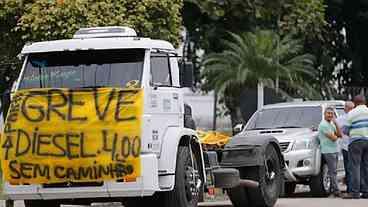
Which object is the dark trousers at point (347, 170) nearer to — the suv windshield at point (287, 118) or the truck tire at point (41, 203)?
the suv windshield at point (287, 118)

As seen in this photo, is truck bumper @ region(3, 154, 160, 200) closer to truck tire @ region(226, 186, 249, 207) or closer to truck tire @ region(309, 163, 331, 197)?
truck tire @ region(226, 186, 249, 207)

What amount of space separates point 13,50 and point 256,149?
43.3 feet

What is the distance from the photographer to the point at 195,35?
37.4 meters

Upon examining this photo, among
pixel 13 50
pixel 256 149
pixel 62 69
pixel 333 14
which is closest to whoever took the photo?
pixel 62 69

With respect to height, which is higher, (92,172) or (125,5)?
(125,5)

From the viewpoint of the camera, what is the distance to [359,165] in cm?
1797

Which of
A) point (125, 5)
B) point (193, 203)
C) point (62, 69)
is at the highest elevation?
point (125, 5)

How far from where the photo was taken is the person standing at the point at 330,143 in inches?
717

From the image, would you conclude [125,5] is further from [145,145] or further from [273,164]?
[145,145]

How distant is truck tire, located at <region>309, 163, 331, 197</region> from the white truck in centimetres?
513

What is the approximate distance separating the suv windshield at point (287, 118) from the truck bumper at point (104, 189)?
7.40 meters

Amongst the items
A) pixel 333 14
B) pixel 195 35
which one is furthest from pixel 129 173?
pixel 333 14

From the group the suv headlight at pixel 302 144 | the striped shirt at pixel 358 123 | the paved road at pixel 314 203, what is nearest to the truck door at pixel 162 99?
the paved road at pixel 314 203

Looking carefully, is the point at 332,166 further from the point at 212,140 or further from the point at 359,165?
the point at 212,140
